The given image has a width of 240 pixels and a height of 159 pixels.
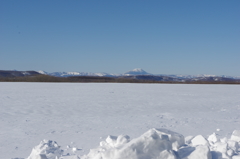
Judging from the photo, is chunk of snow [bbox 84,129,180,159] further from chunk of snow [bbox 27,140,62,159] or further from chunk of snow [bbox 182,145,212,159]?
chunk of snow [bbox 27,140,62,159]

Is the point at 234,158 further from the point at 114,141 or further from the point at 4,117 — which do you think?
the point at 4,117

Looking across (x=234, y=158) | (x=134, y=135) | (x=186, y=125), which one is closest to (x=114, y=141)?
(x=134, y=135)

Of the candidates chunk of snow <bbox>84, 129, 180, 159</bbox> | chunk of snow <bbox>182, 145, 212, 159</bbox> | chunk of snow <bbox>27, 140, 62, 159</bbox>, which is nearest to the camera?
chunk of snow <bbox>84, 129, 180, 159</bbox>

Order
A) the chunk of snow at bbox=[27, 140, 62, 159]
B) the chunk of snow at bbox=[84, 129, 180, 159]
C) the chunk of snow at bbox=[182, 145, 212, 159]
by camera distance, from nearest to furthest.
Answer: the chunk of snow at bbox=[84, 129, 180, 159]
the chunk of snow at bbox=[182, 145, 212, 159]
the chunk of snow at bbox=[27, 140, 62, 159]

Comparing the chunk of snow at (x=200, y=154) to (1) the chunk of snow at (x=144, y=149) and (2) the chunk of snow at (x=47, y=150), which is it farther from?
(2) the chunk of snow at (x=47, y=150)

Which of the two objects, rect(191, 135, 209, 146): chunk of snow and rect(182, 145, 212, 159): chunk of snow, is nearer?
rect(182, 145, 212, 159): chunk of snow

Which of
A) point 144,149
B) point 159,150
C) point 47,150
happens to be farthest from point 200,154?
point 47,150

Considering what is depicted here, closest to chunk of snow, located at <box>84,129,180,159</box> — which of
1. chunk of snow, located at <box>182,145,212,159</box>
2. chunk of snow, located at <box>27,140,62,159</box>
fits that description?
chunk of snow, located at <box>182,145,212,159</box>

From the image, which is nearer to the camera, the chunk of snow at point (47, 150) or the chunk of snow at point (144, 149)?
the chunk of snow at point (144, 149)

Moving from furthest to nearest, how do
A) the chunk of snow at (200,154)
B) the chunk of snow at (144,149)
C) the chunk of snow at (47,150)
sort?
the chunk of snow at (47,150), the chunk of snow at (200,154), the chunk of snow at (144,149)

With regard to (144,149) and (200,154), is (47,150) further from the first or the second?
(200,154)

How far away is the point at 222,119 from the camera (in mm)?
7152

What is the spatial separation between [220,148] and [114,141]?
166 centimetres

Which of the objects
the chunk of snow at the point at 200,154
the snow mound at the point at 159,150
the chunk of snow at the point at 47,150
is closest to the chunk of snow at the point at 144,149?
the snow mound at the point at 159,150
